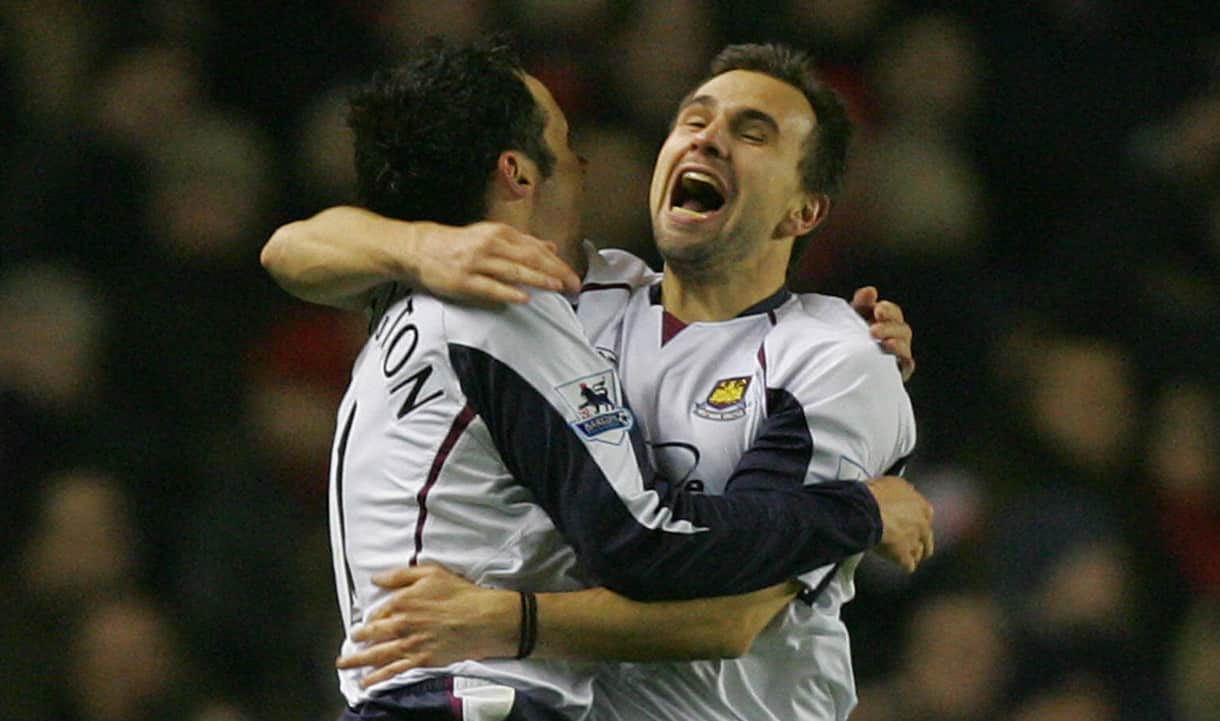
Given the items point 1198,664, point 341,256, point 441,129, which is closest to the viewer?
point 441,129

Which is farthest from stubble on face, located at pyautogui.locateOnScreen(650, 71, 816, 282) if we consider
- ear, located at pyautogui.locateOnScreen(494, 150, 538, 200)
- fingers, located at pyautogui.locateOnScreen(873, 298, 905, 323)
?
ear, located at pyautogui.locateOnScreen(494, 150, 538, 200)

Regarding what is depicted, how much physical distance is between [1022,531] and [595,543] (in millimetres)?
2843

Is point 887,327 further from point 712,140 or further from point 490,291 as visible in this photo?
point 490,291

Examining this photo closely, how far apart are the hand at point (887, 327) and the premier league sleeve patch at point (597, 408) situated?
0.59m

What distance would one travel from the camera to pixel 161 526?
553 cm

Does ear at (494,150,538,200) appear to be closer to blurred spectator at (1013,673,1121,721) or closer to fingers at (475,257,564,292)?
fingers at (475,257,564,292)

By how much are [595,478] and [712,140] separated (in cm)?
84

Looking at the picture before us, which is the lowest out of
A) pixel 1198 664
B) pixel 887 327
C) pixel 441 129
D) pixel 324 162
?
Result: pixel 1198 664

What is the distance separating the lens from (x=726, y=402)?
340cm

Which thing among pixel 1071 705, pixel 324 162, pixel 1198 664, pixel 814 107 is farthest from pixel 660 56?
pixel 814 107

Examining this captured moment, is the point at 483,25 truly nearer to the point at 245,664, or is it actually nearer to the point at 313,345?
the point at 313,345

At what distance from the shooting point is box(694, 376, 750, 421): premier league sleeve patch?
11.1 feet

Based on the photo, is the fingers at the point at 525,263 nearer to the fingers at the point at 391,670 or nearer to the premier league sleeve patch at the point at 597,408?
the premier league sleeve patch at the point at 597,408

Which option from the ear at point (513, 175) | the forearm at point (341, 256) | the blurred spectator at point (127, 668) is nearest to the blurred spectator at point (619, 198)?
the blurred spectator at point (127, 668)
